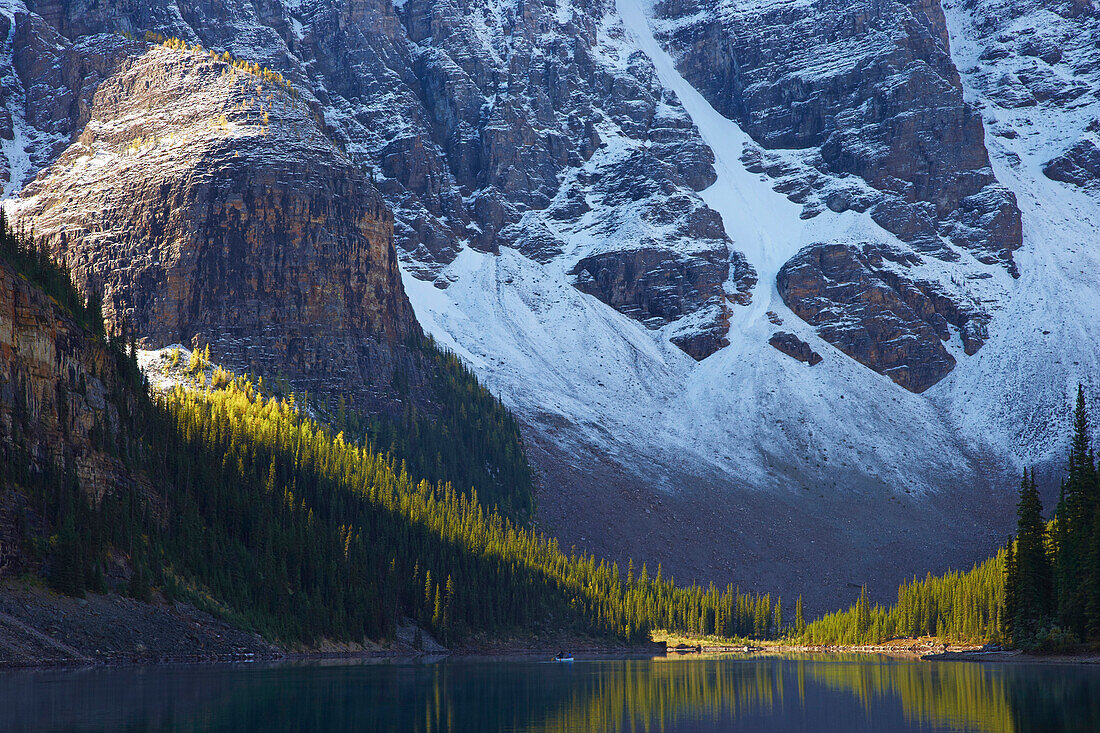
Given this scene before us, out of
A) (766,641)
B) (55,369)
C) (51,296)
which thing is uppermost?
(51,296)

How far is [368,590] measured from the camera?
122438 millimetres

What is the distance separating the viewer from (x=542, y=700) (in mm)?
62781

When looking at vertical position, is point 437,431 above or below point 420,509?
above

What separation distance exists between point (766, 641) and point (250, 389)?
88.0 m

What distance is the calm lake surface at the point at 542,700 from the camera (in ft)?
161

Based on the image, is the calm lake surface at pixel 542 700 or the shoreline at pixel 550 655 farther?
the shoreline at pixel 550 655

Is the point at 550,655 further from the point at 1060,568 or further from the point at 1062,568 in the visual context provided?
the point at 1062,568

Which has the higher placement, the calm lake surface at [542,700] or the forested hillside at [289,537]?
the forested hillside at [289,537]

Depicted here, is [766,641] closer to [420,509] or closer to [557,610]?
[557,610]

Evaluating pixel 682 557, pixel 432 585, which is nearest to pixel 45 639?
pixel 432 585

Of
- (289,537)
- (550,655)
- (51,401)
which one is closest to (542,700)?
(51,401)

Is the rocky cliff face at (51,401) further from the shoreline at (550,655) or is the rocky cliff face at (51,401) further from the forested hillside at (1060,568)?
the forested hillside at (1060,568)

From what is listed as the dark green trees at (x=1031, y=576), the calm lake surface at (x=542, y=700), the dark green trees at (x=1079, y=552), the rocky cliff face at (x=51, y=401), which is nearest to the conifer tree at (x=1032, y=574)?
the dark green trees at (x=1031, y=576)

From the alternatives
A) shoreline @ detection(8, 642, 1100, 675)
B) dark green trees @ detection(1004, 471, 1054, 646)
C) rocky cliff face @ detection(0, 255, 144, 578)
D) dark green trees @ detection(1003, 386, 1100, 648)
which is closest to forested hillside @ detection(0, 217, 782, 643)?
rocky cliff face @ detection(0, 255, 144, 578)
